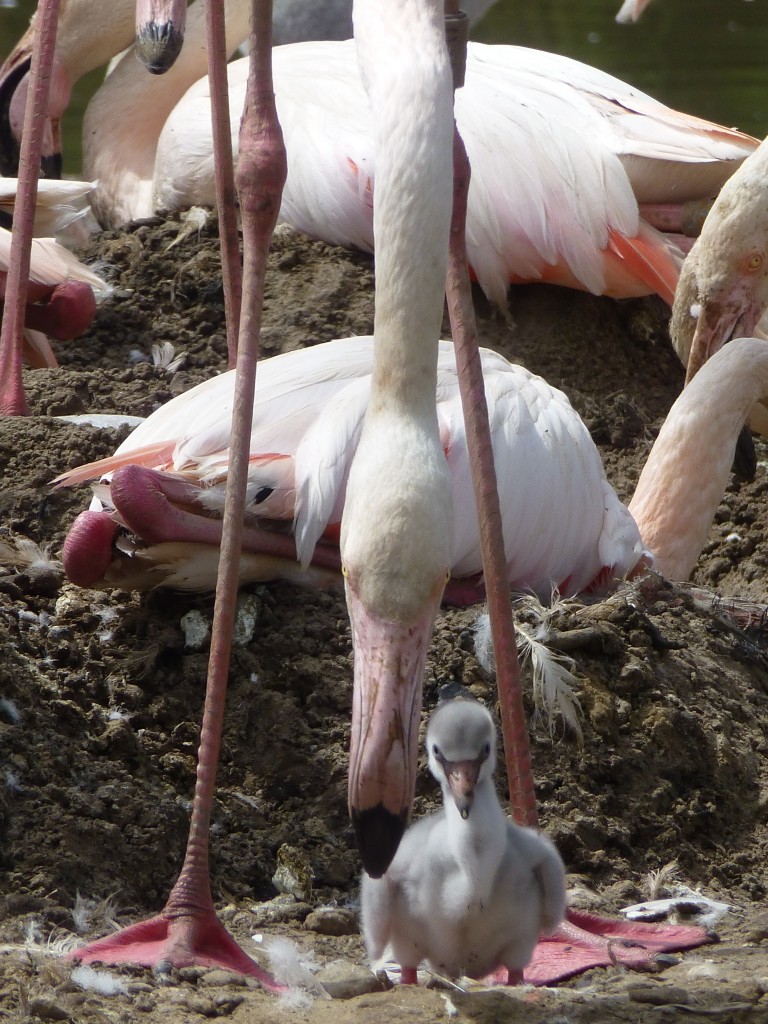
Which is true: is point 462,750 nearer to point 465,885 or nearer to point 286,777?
point 465,885

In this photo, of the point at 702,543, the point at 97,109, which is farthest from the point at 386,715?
the point at 97,109

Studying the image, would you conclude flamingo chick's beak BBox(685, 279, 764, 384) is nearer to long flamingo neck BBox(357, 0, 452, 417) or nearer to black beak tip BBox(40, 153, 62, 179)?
long flamingo neck BBox(357, 0, 452, 417)

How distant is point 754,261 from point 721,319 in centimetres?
19

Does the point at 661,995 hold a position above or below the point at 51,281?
below

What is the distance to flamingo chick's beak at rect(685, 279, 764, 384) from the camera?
448 centimetres

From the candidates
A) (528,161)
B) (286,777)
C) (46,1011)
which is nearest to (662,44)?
(528,161)

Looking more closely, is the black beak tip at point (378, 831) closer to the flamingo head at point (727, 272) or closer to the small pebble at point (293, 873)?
the small pebble at point (293, 873)

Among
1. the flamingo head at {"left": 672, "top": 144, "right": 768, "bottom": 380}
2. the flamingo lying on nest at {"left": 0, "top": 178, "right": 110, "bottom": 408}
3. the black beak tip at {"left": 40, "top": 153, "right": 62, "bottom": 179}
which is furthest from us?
the black beak tip at {"left": 40, "top": 153, "right": 62, "bottom": 179}

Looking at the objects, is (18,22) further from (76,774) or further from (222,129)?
(76,774)

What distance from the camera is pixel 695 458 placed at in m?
3.97

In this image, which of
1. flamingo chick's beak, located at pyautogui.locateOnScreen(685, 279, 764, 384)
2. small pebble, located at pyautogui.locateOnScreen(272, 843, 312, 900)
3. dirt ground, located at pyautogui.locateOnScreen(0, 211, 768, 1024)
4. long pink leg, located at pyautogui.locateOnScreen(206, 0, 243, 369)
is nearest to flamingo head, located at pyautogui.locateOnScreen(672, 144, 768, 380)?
flamingo chick's beak, located at pyautogui.locateOnScreen(685, 279, 764, 384)

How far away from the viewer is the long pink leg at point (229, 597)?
243 cm

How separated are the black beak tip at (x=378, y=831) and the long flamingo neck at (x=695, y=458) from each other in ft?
6.18

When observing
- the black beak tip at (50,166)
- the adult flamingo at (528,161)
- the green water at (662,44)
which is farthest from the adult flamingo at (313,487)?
the green water at (662,44)
